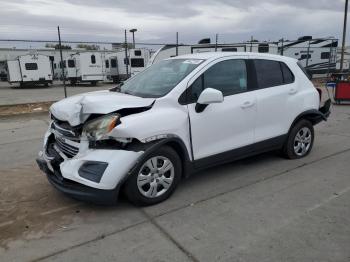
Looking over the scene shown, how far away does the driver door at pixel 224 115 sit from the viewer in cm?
418

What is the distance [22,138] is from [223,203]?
548 centimetres

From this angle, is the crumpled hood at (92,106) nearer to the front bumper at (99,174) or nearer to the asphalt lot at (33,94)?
the front bumper at (99,174)

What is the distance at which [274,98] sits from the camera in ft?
16.4

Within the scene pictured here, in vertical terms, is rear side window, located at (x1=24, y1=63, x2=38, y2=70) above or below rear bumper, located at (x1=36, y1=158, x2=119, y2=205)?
above

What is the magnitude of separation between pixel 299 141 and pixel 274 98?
1.04 m

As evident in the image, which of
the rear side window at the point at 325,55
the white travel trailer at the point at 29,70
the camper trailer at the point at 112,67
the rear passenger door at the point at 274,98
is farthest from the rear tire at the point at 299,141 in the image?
the white travel trailer at the point at 29,70

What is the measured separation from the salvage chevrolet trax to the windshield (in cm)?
2

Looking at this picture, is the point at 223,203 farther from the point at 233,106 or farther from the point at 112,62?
the point at 112,62

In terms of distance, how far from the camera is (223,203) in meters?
3.98

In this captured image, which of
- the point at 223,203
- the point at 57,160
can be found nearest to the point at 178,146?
the point at 223,203

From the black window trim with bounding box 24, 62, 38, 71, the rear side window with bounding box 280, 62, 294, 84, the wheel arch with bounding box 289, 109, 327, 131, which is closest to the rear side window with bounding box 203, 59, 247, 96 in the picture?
the rear side window with bounding box 280, 62, 294, 84

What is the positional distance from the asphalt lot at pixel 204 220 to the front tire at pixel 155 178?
0.13 meters

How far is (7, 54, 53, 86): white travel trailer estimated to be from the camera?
27.8 m

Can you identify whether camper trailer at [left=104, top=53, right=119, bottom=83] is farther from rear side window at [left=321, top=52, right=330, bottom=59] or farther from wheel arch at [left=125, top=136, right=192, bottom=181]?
wheel arch at [left=125, top=136, right=192, bottom=181]
